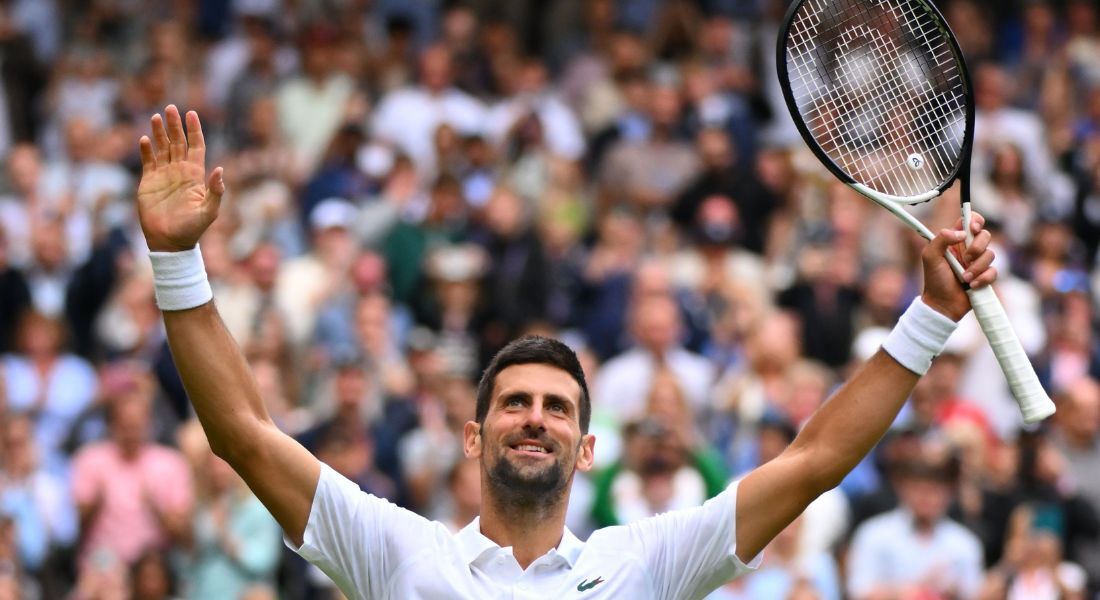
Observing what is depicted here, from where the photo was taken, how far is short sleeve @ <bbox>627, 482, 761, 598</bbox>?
223 inches

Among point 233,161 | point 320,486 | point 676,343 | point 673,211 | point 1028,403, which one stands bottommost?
point 1028,403

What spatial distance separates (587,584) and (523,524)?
23 centimetres

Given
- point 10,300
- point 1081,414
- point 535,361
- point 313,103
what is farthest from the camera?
point 313,103

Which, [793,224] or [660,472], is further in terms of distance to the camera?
[793,224]

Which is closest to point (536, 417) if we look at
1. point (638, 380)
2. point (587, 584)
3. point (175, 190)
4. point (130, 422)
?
point (587, 584)

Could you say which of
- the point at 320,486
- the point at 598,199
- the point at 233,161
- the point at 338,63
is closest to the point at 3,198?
the point at 233,161

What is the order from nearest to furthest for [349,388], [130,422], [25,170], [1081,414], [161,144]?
[161,144]
[130,422]
[349,388]
[1081,414]
[25,170]

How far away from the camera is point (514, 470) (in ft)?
18.4

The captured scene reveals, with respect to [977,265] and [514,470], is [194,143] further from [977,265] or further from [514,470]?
[977,265]

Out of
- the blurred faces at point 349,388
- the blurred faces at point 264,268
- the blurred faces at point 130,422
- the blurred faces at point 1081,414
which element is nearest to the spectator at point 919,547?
the blurred faces at point 1081,414

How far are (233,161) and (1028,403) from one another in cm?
950

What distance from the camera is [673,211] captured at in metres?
14.4

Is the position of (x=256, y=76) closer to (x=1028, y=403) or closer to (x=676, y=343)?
(x=676, y=343)

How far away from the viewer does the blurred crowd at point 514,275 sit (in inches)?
425
